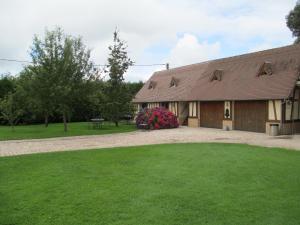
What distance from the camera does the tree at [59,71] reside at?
18.3 meters

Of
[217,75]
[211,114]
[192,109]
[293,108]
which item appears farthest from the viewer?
[192,109]

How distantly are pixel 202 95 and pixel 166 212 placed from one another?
19.3 metres

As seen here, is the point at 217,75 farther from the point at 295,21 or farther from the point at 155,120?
the point at 295,21

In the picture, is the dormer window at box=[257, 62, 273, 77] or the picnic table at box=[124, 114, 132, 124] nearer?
the dormer window at box=[257, 62, 273, 77]

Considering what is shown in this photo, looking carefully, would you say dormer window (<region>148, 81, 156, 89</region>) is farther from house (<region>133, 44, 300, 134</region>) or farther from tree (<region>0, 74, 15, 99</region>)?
tree (<region>0, 74, 15, 99</region>)

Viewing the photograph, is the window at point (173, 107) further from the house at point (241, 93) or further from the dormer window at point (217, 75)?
the dormer window at point (217, 75)

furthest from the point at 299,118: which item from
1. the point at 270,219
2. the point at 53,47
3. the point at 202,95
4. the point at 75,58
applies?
the point at 270,219

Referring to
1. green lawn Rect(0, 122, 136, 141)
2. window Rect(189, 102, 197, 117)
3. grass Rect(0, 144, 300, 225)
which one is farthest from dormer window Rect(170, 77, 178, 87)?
grass Rect(0, 144, 300, 225)

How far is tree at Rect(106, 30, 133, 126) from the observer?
2408 centimetres

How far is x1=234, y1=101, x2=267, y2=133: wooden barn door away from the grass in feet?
31.2

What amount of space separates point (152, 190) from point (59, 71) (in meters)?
13.8

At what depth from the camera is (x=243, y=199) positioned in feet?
18.2

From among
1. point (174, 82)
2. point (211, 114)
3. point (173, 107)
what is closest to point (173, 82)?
point (174, 82)

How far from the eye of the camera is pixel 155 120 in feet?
73.6
